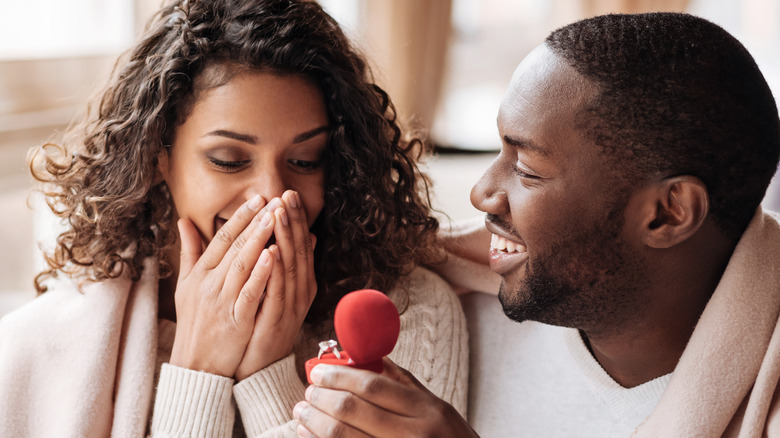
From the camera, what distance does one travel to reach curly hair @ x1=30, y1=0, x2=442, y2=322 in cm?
140

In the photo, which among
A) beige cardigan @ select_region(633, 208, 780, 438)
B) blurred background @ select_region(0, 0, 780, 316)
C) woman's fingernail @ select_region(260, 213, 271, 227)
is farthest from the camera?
blurred background @ select_region(0, 0, 780, 316)

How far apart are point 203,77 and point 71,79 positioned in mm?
1354

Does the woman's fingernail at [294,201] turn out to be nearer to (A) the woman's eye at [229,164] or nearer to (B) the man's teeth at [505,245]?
(A) the woman's eye at [229,164]

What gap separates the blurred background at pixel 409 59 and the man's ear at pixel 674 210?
3.00 ft

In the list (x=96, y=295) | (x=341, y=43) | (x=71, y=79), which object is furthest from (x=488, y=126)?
(x=96, y=295)

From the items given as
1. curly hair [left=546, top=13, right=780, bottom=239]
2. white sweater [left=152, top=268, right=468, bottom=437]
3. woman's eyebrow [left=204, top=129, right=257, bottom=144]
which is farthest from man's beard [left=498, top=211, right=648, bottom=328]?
woman's eyebrow [left=204, top=129, right=257, bottom=144]

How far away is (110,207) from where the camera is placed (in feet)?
4.88

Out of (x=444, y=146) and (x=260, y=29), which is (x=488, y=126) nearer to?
(x=444, y=146)

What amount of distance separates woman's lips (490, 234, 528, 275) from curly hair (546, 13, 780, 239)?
203mm

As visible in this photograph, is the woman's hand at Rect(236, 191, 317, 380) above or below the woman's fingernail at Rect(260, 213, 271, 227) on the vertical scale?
below

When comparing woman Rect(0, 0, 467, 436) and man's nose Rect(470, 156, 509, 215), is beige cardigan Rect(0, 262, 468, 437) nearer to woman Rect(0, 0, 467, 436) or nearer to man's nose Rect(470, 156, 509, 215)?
woman Rect(0, 0, 467, 436)

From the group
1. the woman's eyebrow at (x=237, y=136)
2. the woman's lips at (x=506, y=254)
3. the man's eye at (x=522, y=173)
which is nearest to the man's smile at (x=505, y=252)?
the woman's lips at (x=506, y=254)

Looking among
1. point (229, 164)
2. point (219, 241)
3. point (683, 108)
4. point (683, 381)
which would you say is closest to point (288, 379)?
point (219, 241)

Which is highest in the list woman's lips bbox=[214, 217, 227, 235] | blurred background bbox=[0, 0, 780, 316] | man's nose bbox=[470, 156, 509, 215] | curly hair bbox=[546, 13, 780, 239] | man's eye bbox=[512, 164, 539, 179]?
curly hair bbox=[546, 13, 780, 239]
